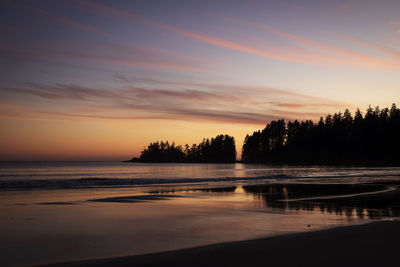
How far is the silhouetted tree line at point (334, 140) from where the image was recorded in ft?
367

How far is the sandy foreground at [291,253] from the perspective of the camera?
5715mm

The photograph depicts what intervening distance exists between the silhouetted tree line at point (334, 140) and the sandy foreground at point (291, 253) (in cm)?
11157

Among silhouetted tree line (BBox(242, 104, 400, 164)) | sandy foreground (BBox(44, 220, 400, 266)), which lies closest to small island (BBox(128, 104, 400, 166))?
silhouetted tree line (BBox(242, 104, 400, 164))

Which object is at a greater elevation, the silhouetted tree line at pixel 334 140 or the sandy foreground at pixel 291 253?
the silhouetted tree line at pixel 334 140

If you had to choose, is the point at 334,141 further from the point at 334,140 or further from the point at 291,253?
the point at 291,253

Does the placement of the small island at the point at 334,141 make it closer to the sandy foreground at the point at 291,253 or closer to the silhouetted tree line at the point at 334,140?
the silhouetted tree line at the point at 334,140

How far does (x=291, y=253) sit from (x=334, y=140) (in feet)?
429

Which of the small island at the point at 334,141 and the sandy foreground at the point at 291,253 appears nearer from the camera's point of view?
the sandy foreground at the point at 291,253

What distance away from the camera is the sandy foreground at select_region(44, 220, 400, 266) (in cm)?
571

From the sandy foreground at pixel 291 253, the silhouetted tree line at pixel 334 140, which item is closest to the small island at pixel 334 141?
the silhouetted tree line at pixel 334 140

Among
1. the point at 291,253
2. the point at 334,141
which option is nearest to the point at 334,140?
the point at 334,141

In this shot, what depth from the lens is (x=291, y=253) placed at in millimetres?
6266

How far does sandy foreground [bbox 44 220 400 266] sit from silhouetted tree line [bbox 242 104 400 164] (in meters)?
112

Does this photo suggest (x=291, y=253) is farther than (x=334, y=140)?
No
